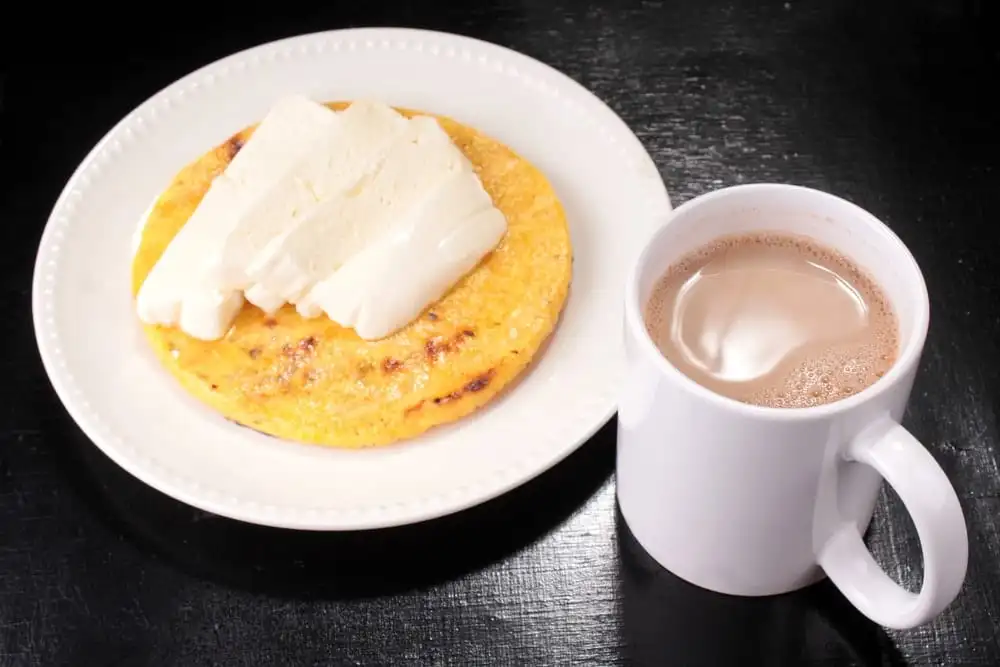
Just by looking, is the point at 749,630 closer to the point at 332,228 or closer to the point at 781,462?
the point at 781,462

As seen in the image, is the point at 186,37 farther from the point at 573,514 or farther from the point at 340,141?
the point at 573,514

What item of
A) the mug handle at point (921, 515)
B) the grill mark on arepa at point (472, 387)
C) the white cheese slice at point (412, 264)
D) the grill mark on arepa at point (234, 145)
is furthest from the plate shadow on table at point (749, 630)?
the grill mark on arepa at point (234, 145)

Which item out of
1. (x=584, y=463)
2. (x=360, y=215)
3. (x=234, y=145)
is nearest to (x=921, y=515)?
(x=584, y=463)

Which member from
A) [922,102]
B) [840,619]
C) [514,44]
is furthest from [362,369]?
[922,102]

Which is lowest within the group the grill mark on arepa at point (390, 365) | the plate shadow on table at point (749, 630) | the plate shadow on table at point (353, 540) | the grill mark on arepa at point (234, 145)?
the plate shadow on table at point (749, 630)

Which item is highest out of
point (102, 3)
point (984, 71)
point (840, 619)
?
point (102, 3)

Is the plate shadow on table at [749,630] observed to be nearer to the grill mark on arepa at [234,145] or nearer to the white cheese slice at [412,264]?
the white cheese slice at [412,264]

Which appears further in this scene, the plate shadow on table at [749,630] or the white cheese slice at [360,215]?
the white cheese slice at [360,215]
